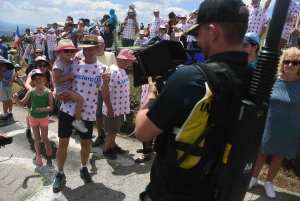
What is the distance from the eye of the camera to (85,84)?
3.72 metres

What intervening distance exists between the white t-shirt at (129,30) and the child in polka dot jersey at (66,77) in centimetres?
586

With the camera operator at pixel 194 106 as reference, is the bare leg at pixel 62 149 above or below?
below

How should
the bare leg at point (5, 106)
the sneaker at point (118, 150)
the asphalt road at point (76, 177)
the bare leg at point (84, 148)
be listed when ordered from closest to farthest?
the asphalt road at point (76, 177) → the bare leg at point (84, 148) → the sneaker at point (118, 150) → the bare leg at point (5, 106)

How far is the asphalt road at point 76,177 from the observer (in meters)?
3.66

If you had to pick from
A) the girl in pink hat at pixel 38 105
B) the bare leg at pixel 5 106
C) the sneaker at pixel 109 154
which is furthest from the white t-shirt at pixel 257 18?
the bare leg at pixel 5 106

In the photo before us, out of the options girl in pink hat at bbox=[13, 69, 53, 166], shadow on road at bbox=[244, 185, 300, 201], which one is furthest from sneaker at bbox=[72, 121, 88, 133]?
shadow on road at bbox=[244, 185, 300, 201]

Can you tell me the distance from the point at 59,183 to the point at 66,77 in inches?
60.1

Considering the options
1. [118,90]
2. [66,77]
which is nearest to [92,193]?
[66,77]

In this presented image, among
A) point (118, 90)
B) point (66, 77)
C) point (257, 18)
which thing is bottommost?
point (118, 90)

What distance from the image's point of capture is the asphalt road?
3.66 metres

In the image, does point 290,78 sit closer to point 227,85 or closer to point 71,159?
point 227,85

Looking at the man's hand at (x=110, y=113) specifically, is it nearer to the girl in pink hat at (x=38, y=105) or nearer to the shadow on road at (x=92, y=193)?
the girl in pink hat at (x=38, y=105)

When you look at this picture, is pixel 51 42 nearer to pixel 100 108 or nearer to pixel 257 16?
pixel 100 108

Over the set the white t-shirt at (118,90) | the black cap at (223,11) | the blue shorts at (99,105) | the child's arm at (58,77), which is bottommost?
the blue shorts at (99,105)
